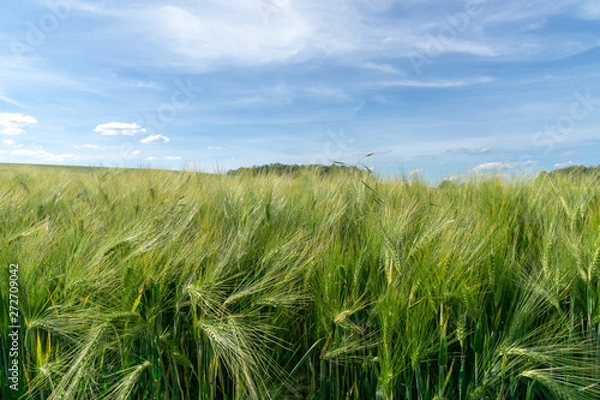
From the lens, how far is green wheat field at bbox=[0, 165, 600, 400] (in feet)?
4.34

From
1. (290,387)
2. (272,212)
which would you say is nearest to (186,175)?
(272,212)

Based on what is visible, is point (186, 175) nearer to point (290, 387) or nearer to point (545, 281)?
point (290, 387)

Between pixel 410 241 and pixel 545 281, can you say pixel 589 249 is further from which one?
pixel 410 241

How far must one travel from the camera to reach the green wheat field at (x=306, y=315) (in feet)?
4.34

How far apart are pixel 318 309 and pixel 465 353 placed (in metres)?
0.53

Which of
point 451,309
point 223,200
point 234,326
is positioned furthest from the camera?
point 223,200

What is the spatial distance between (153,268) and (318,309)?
56cm

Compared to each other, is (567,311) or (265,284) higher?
(265,284)

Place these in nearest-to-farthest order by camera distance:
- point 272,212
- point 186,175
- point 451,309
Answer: point 451,309 → point 272,212 → point 186,175

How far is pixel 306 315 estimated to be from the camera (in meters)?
1.56

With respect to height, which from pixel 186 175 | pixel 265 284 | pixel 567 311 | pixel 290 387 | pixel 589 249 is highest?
pixel 186 175

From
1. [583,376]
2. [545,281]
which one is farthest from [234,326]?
[583,376]

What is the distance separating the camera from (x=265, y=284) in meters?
1.48

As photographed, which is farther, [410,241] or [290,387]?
[410,241]
